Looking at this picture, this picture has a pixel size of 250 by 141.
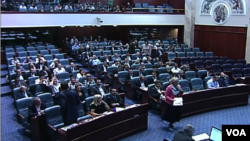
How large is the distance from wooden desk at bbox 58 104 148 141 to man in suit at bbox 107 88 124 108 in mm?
560

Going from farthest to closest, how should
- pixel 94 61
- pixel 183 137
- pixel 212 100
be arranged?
pixel 94 61, pixel 212 100, pixel 183 137

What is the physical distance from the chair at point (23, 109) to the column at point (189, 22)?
11.7 meters

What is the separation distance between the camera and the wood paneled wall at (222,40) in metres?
12.7

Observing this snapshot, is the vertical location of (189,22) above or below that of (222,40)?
above

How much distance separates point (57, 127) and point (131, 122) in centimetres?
167

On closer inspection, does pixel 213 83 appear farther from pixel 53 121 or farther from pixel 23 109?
pixel 23 109

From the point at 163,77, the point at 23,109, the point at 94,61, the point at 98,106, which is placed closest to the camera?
the point at 98,106

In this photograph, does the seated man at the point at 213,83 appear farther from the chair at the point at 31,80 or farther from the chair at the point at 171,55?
the chair at the point at 31,80

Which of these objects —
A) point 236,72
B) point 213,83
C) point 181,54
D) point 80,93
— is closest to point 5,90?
point 80,93

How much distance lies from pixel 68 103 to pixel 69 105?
53mm

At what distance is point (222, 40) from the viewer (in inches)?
545

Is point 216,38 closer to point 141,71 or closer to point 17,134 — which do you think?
point 141,71

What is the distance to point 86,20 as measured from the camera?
14062 mm

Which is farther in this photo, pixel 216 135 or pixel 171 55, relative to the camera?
pixel 171 55
